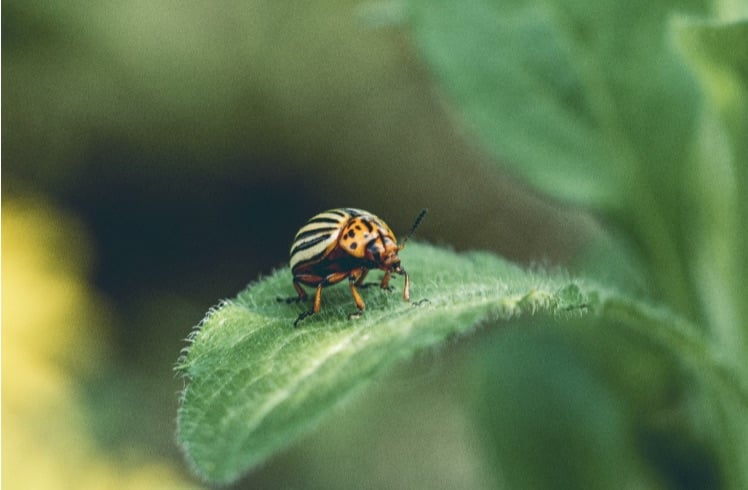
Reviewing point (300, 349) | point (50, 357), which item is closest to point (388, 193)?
point (50, 357)

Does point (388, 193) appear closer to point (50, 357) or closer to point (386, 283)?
point (50, 357)

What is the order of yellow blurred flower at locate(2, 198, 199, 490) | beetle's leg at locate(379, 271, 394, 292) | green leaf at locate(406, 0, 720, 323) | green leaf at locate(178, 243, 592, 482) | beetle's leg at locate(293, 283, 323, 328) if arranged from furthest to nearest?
yellow blurred flower at locate(2, 198, 199, 490)
green leaf at locate(406, 0, 720, 323)
beetle's leg at locate(379, 271, 394, 292)
beetle's leg at locate(293, 283, 323, 328)
green leaf at locate(178, 243, 592, 482)

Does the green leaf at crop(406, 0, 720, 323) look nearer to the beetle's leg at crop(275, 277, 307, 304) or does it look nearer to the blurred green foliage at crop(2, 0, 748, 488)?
the blurred green foliage at crop(2, 0, 748, 488)

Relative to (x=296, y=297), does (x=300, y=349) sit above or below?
below

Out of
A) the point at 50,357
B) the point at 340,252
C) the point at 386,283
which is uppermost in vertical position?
the point at 50,357

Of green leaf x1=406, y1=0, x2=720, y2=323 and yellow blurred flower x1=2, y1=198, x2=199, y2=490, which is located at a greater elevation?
yellow blurred flower x1=2, y1=198, x2=199, y2=490

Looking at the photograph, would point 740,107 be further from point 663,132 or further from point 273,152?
point 273,152

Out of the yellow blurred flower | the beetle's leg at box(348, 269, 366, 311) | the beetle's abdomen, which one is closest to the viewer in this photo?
the beetle's leg at box(348, 269, 366, 311)

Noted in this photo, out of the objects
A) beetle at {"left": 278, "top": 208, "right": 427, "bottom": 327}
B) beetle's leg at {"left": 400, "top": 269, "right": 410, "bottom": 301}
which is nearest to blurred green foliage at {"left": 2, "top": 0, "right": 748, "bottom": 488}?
beetle at {"left": 278, "top": 208, "right": 427, "bottom": 327}
